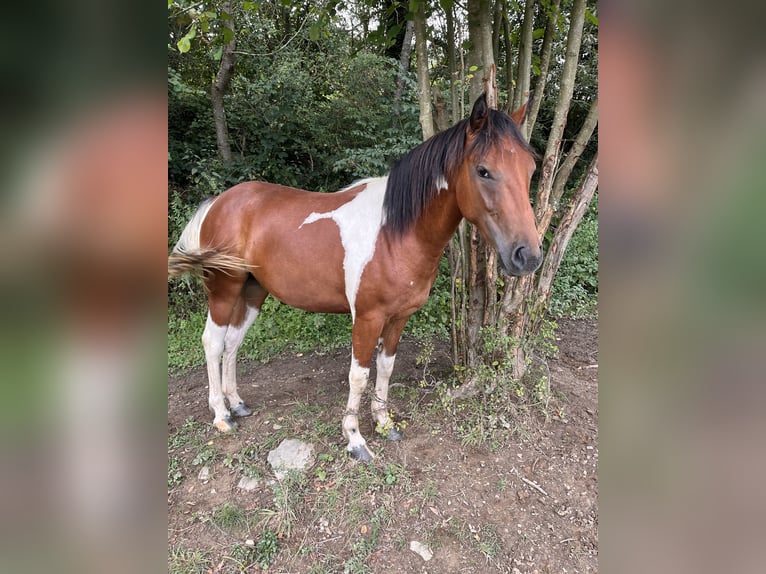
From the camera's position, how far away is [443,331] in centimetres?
434

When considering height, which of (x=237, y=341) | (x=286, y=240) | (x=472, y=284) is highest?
(x=286, y=240)

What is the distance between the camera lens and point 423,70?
262 centimetres

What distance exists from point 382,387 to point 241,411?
3.63ft

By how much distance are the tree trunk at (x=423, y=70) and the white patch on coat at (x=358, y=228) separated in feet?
1.96

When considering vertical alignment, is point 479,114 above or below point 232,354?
above

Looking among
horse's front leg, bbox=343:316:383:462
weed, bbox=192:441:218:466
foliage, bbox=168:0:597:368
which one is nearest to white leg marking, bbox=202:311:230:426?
weed, bbox=192:441:218:466

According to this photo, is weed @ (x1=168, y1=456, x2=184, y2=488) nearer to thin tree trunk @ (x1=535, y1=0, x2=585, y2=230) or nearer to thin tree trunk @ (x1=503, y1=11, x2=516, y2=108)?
thin tree trunk @ (x1=535, y1=0, x2=585, y2=230)

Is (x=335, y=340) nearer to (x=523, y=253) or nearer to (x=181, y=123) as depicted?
(x=523, y=253)

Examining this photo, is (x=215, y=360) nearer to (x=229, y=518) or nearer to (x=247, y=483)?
(x=247, y=483)

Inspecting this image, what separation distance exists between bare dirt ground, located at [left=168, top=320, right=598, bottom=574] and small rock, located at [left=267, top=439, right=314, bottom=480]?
6 cm

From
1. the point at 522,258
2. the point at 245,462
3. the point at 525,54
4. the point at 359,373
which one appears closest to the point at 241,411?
the point at 245,462
